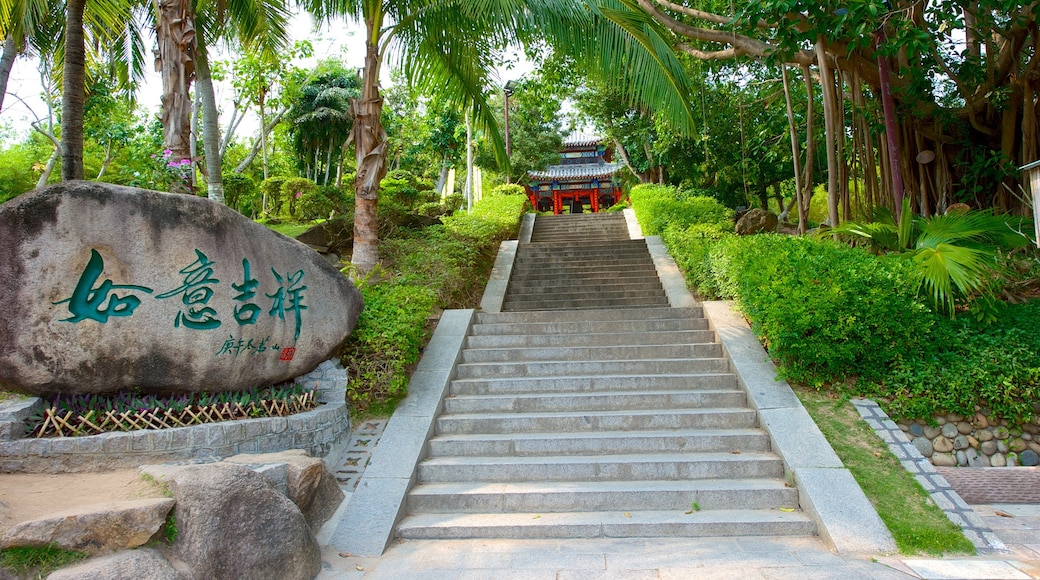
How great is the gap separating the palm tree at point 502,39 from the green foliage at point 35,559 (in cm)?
442

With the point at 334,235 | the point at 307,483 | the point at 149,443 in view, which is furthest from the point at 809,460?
the point at 334,235

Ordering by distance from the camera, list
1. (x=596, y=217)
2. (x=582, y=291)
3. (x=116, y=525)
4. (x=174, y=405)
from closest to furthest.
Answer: (x=116, y=525) → (x=174, y=405) → (x=582, y=291) → (x=596, y=217)

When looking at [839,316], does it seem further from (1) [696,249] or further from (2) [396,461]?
(2) [396,461]

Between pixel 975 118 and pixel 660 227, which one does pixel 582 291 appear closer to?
pixel 660 227

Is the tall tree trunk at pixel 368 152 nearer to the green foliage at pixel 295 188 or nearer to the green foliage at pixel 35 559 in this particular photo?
Result: the green foliage at pixel 35 559

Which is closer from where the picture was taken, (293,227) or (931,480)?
(931,480)

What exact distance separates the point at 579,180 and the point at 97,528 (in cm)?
2534

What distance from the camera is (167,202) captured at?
4.35 m

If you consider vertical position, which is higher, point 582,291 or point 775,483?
point 582,291

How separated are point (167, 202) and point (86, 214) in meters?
0.48

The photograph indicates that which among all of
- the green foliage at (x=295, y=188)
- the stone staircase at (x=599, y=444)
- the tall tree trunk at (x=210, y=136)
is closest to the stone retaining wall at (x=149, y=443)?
the stone staircase at (x=599, y=444)

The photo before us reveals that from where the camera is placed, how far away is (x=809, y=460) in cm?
446

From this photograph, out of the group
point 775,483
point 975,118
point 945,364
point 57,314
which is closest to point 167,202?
point 57,314

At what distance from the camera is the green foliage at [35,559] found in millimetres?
2738
